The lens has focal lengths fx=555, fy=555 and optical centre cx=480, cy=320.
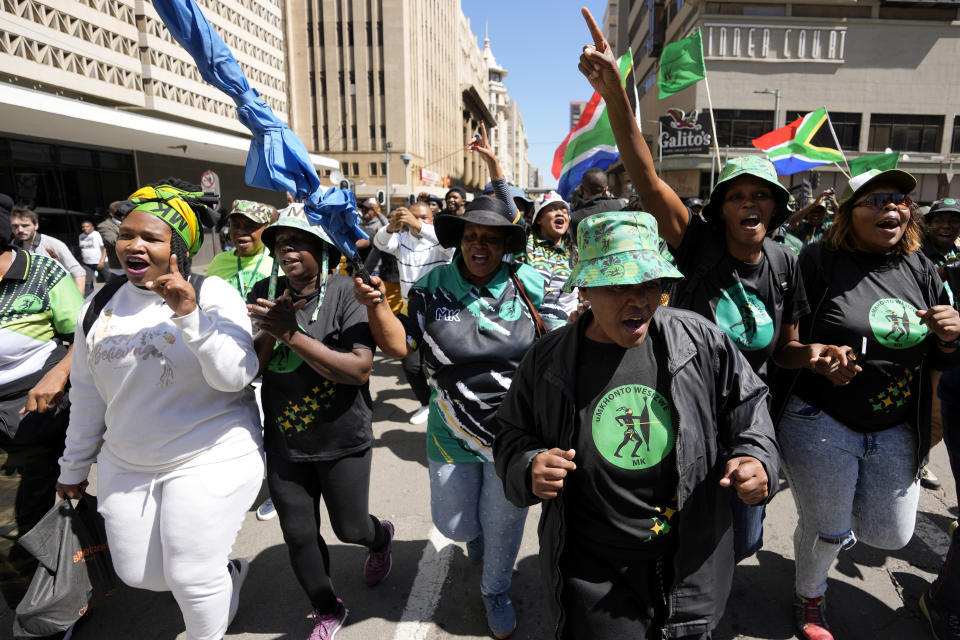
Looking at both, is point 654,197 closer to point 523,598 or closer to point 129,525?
point 523,598

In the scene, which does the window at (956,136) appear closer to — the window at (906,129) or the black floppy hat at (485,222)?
the window at (906,129)

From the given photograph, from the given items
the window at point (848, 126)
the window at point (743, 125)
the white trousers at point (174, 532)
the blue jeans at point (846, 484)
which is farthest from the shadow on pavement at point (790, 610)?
the window at point (848, 126)

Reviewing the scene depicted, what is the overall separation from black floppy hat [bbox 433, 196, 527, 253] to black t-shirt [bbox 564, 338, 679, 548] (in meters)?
1.09

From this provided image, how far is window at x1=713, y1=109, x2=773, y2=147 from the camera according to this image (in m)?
32.9

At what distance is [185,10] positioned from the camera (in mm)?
1767

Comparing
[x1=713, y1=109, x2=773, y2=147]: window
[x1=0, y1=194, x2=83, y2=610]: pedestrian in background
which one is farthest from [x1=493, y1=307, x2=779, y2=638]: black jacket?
[x1=713, y1=109, x2=773, y2=147]: window

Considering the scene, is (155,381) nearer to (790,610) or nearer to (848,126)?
(790,610)

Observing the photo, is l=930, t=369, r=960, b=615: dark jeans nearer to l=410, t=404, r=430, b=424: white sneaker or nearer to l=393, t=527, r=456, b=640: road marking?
l=393, t=527, r=456, b=640: road marking

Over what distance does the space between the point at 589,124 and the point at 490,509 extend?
421cm

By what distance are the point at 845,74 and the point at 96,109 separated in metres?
37.9

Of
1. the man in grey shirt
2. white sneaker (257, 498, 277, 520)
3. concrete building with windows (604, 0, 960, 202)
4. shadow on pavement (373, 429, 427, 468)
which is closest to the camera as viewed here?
white sneaker (257, 498, 277, 520)

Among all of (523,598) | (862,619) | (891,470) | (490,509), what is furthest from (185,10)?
(862,619)

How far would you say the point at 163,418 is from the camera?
219 cm

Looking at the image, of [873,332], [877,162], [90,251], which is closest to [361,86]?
[90,251]
